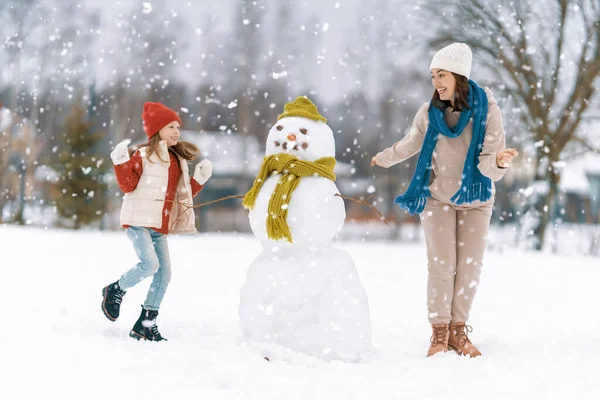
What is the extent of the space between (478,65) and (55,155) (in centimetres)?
1486

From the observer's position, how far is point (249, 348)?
3.79 m

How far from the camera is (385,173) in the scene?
72.1 feet

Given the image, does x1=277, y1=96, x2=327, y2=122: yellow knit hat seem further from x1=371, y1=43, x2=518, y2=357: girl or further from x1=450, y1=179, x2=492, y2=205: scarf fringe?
x1=450, y1=179, x2=492, y2=205: scarf fringe

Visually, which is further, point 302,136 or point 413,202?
point 413,202

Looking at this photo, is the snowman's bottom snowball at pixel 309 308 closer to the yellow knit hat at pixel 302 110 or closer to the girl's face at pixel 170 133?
the yellow knit hat at pixel 302 110

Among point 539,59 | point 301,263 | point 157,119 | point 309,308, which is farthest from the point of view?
point 539,59

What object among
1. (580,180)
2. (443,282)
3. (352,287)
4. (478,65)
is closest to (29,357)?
(352,287)

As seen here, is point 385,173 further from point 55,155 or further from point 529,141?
point 55,155

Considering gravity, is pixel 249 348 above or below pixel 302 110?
below

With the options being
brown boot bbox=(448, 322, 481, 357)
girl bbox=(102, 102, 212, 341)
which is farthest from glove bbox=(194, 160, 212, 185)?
brown boot bbox=(448, 322, 481, 357)

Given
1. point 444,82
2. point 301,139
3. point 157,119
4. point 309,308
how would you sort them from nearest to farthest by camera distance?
point 309,308 → point 301,139 → point 444,82 → point 157,119

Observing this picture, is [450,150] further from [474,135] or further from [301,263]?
[301,263]

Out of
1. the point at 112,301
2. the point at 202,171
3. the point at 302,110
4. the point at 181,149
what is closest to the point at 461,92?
the point at 302,110

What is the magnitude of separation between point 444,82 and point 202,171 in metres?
1.88
